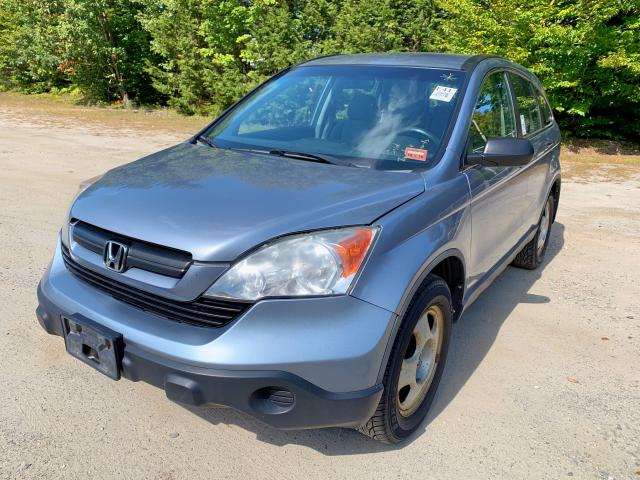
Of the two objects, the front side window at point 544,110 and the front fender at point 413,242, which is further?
the front side window at point 544,110

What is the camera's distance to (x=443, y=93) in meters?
3.07

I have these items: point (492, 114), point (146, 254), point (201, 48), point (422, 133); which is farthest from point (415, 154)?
point (201, 48)

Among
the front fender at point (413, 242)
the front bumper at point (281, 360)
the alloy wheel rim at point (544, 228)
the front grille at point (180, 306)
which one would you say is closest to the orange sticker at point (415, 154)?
the front fender at point (413, 242)

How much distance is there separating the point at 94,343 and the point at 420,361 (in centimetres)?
151

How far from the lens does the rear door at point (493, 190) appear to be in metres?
3.00

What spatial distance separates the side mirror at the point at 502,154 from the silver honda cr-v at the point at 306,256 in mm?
11

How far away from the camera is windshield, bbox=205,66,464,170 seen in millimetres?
2869

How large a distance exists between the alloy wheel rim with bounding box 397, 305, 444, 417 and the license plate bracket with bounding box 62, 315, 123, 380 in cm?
120

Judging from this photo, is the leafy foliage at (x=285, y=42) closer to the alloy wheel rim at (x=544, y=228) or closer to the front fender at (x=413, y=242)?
the alloy wheel rim at (x=544, y=228)

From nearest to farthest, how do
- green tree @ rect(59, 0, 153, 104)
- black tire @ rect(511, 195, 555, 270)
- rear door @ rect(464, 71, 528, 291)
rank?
1. rear door @ rect(464, 71, 528, 291)
2. black tire @ rect(511, 195, 555, 270)
3. green tree @ rect(59, 0, 153, 104)

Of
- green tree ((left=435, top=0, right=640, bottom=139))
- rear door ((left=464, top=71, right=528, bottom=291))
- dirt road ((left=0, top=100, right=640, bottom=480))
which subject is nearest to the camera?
dirt road ((left=0, top=100, right=640, bottom=480))

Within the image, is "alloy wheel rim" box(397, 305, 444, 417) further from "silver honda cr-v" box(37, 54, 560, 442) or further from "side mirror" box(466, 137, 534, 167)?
"side mirror" box(466, 137, 534, 167)

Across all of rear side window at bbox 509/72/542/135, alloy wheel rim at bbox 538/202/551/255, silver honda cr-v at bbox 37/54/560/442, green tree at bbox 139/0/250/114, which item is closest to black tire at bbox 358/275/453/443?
silver honda cr-v at bbox 37/54/560/442

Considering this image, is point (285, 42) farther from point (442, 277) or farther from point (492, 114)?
point (442, 277)
